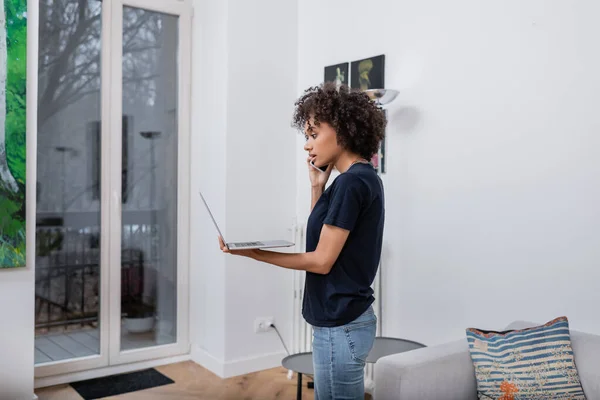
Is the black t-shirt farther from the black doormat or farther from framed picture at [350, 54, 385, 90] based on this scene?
the black doormat

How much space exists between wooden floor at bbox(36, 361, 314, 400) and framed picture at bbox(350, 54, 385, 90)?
1.76 m

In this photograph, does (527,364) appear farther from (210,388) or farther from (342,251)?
(210,388)

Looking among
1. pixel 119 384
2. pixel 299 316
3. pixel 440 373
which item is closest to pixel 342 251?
pixel 440 373

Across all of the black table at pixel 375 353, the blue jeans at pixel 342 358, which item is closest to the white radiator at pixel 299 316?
the black table at pixel 375 353

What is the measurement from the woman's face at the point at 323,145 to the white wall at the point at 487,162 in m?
1.21

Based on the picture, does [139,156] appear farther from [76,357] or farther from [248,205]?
[76,357]

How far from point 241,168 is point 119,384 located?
1.46 m

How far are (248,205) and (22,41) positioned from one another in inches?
60.8

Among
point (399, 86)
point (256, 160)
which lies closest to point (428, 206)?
point (399, 86)

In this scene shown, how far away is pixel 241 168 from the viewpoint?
3.77 meters

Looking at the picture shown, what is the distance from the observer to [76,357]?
12.0 feet

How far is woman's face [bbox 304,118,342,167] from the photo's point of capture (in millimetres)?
1791

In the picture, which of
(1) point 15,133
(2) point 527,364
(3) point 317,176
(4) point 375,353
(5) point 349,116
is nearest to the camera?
(5) point 349,116

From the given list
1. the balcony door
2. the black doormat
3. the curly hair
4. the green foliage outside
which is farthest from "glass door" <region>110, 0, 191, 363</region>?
the curly hair
